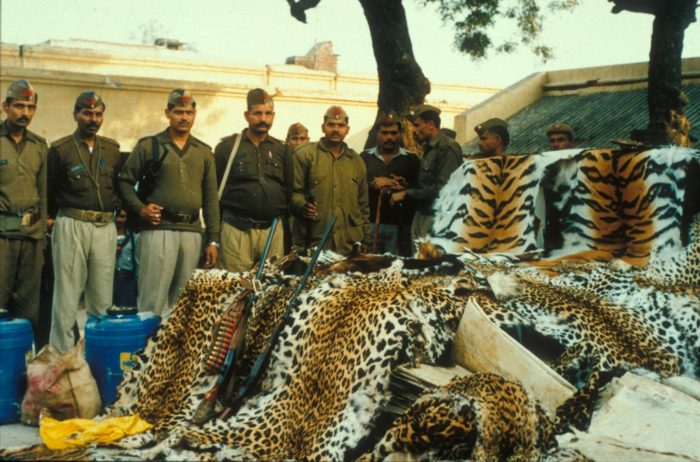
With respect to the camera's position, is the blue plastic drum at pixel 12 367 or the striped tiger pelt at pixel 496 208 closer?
the striped tiger pelt at pixel 496 208

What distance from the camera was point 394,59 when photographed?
10805 millimetres

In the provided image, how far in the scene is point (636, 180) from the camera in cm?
479

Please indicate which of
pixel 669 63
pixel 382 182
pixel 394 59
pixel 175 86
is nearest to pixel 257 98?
pixel 382 182

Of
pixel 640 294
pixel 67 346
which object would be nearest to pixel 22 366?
pixel 67 346

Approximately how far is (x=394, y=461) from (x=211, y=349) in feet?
5.16

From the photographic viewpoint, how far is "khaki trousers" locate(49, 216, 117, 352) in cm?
609

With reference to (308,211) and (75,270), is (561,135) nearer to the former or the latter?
(308,211)

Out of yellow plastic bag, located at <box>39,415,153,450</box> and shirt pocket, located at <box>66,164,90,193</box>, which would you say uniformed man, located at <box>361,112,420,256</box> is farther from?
yellow plastic bag, located at <box>39,415,153,450</box>

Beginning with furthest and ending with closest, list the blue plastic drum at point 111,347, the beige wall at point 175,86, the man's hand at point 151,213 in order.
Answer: the beige wall at point 175,86, the man's hand at point 151,213, the blue plastic drum at point 111,347

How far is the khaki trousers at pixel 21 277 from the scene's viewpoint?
5.98 meters

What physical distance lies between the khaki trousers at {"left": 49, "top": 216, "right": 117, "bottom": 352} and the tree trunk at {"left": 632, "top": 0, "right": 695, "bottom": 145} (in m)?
5.80

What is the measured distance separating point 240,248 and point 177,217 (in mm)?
526

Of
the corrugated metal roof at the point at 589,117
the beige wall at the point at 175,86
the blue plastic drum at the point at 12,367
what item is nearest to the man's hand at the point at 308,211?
the blue plastic drum at the point at 12,367

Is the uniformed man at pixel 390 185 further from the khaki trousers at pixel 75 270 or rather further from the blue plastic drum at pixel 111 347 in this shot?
the blue plastic drum at pixel 111 347
